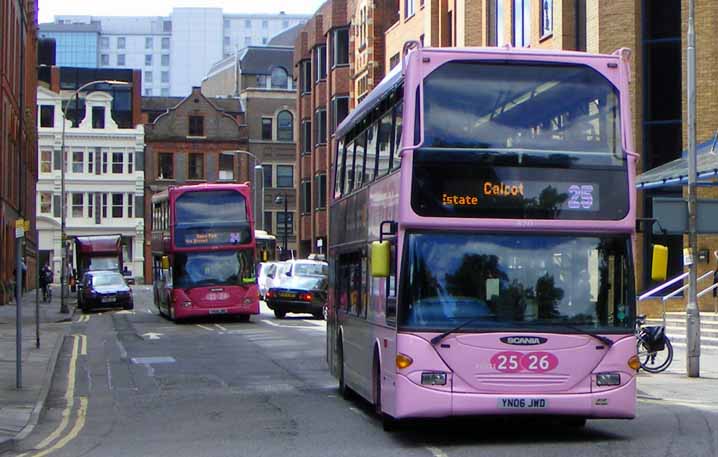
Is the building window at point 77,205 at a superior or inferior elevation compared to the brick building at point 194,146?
inferior

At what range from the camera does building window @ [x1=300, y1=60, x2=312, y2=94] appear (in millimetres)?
72625

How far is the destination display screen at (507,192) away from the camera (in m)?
12.4

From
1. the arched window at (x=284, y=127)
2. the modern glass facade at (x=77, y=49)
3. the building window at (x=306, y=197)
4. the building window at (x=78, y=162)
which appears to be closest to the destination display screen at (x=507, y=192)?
the building window at (x=306, y=197)

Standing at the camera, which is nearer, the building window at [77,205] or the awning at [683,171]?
the awning at [683,171]

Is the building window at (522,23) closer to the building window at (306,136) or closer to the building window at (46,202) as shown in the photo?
the building window at (306,136)

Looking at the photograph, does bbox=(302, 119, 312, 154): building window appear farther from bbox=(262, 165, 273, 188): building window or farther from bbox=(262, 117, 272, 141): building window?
bbox=(262, 117, 272, 141): building window

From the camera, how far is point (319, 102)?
68.5 metres

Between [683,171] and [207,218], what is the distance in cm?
1483

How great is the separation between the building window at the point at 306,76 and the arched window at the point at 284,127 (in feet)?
76.6

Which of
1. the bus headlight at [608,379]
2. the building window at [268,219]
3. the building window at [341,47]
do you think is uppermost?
the building window at [341,47]

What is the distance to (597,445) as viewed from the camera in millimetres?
12359

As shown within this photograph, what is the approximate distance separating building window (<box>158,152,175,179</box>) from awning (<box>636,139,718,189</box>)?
225 feet

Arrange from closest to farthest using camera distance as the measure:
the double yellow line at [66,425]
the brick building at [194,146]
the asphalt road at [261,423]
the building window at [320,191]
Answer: the asphalt road at [261,423] < the double yellow line at [66,425] < the building window at [320,191] < the brick building at [194,146]

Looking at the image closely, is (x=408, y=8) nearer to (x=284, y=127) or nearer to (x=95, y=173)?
(x=284, y=127)
